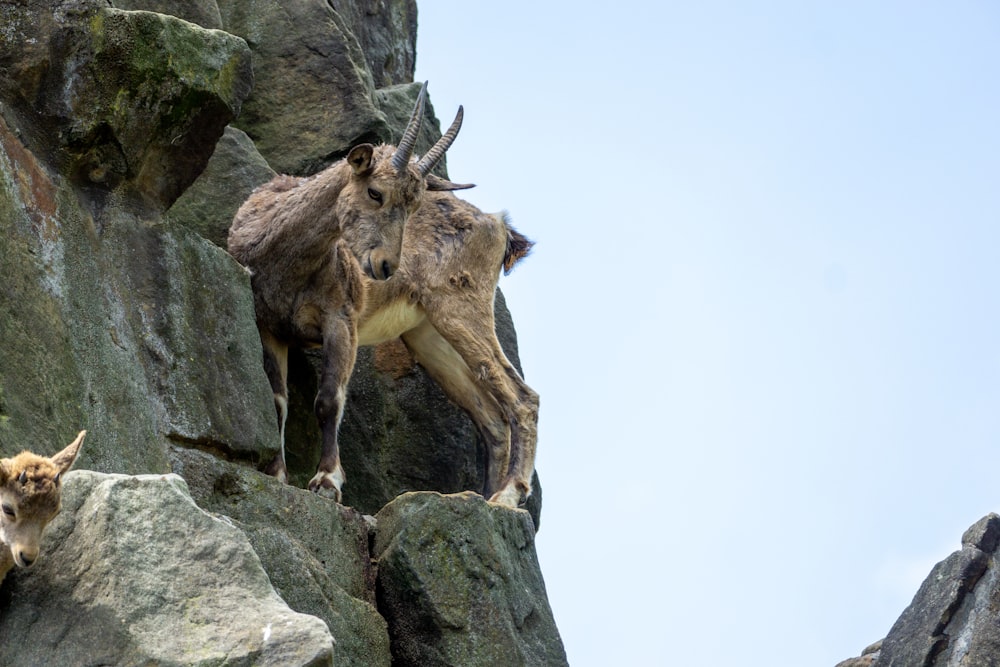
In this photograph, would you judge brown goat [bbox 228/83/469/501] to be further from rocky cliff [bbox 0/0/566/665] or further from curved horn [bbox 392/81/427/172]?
rocky cliff [bbox 0/0/566/665]

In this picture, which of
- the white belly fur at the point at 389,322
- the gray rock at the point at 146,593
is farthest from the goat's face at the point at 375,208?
the gray rock at the point at 146,593

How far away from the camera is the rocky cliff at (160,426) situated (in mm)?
5031

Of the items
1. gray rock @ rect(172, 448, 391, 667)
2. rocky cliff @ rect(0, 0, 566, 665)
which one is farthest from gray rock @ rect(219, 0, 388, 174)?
gray rock @ rect(172, 448, 391, 667)

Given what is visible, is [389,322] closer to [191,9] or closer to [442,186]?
[442,186]

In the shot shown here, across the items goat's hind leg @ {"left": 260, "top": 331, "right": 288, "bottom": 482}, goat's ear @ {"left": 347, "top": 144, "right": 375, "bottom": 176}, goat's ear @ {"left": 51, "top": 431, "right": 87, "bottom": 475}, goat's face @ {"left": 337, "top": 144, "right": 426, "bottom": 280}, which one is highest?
goat's ear @ {"left": 347, "top": 144, "right": 375, "bottom": 176}

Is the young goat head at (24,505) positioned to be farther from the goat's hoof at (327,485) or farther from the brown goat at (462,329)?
the brown goat at (462,329)

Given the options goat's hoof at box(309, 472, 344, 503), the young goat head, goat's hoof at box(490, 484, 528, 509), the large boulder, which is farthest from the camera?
goat's hoof at box(490, 484, 528, 509)

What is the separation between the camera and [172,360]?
732 cm

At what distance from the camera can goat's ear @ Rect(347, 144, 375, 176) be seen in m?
9.09

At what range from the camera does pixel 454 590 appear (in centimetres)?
750

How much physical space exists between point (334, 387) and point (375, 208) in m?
1.05

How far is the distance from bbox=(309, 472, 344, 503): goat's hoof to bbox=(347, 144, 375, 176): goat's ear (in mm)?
1818

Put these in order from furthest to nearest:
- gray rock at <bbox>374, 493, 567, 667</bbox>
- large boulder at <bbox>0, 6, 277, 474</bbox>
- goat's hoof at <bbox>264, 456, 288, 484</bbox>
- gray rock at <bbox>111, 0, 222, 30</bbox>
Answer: gray rock at <bbox>111, 0, 222, 30</bbox> → goat's hoof at <bbox>264, 456, 288, 484</bbox> → gray rock at <bbox>374, 493, 567, 667</bbox> → large boulder at <bbox>0, 6, 277, 474</bbox>

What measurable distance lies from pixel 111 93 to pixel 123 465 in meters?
1.72
